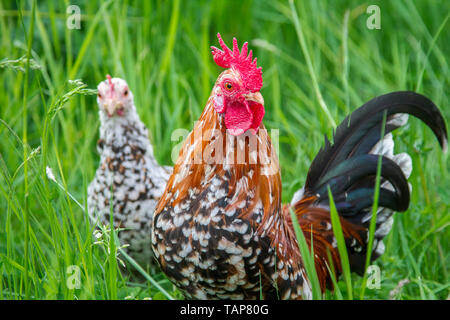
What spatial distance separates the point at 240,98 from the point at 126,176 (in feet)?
3.41

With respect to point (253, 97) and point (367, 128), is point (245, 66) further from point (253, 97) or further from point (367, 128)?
point (367, 128)

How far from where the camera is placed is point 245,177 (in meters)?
2.22

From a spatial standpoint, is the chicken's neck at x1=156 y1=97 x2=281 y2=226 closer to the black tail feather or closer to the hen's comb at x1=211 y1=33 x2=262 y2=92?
the hen's comb at x1=211 y1=33 x2=262 y2=92

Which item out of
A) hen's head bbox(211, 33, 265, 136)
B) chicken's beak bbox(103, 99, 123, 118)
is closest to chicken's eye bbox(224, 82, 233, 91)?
hen's head bbox(211, 33, 265, 136)

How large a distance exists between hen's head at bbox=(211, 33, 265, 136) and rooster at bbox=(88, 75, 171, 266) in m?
0.92

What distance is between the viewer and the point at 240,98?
2.12 m

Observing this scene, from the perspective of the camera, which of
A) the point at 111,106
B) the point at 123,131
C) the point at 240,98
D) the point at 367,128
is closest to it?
the point at 240,98

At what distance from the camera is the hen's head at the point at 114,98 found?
2.84m

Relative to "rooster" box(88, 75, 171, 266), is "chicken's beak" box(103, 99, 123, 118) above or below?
above

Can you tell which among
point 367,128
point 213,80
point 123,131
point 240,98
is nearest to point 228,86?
point 240,98

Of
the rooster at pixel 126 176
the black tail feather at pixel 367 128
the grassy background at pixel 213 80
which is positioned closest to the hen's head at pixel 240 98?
the black tail feather at pixel 367 128

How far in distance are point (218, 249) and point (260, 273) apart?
0.22 metres

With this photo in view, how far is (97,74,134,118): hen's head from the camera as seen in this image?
112 inches
